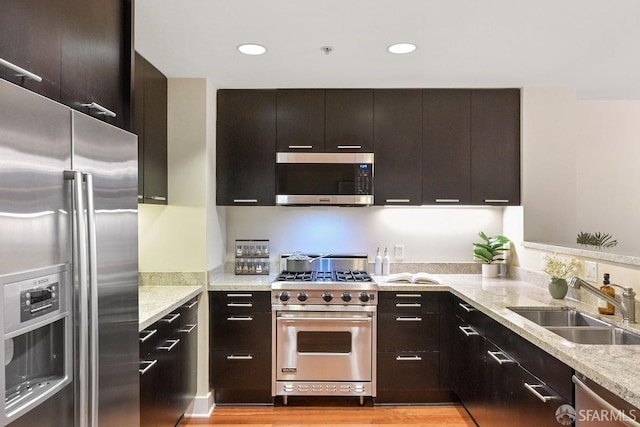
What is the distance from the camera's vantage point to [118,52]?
1.71m

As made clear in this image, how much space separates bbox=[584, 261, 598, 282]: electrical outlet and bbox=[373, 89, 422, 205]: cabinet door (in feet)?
4.11

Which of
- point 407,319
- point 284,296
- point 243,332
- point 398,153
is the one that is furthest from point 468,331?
point 243,332

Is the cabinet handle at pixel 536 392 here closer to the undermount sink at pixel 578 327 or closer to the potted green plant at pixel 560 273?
the undermount sink at pixel 578 327

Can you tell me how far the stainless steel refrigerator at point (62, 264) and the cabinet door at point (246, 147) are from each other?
6.11 ft

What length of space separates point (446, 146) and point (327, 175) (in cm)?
99

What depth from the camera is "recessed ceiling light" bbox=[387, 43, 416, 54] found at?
8.16 feet

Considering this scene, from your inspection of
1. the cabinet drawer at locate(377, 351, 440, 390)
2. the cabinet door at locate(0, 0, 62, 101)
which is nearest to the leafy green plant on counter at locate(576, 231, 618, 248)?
the cabinet drawer at locate(377, 351, 440, 390)

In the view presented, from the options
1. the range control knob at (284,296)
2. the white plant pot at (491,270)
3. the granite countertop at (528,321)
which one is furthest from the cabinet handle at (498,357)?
the range control knob at (284,296)

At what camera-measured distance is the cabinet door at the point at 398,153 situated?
341cm

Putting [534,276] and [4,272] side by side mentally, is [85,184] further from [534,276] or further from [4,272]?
[534,276]

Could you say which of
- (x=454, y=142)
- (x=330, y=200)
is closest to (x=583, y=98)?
(x=454, y=142)

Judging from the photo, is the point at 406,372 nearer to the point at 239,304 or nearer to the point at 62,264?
the point at 239,304

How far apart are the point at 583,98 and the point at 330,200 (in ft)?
7.58

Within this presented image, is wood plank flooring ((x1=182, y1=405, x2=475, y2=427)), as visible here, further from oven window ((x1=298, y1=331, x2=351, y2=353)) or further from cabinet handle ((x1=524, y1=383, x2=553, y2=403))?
cabinet handle ((x1=524, y1=383, x2=553, y2=403))
